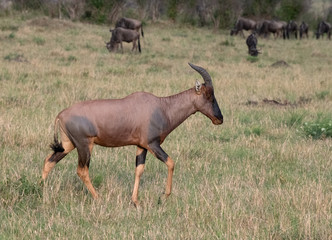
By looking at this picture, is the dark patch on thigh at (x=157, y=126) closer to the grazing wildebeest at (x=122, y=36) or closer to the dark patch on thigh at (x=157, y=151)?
→ the dark patch on thigh at (x=157, y=151)

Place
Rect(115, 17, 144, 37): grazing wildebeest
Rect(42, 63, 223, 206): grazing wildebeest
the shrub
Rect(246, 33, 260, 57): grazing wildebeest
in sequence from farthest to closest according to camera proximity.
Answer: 1. Rect(115, 17, 144, 37): grazing wildebeest
2. Rect(246, 33, 260, 57): grazing wildebeest
3. the shrub
4. Rect(42, 63, 223, 206): grazing wildebeest

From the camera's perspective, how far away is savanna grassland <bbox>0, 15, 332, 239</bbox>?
461 centimetres

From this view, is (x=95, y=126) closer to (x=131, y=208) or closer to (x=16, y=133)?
(x=131, y=208)

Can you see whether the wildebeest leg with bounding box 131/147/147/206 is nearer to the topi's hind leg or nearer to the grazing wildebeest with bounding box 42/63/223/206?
the grazing wildebeest with bounding box 42/63/223/206

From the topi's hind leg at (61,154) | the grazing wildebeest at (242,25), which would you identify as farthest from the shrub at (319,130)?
the grazing wildebeest at (242,25)

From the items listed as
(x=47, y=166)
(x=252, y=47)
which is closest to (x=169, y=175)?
(x=47, y=166)

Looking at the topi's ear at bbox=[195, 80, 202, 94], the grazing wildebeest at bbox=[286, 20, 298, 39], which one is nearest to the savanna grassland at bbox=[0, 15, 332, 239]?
the topi's ear at bbox=[195, 80, 202, 94]

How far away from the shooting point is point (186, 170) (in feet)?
21.9

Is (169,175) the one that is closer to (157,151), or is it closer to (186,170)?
(157,151)

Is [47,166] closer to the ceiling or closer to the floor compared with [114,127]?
closer to the floor

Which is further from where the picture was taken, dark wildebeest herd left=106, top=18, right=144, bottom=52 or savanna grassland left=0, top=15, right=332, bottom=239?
dark wildebeest herd left=106, top=18, right=144, bottom=52

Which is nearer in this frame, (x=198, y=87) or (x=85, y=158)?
(x=85, y=158)

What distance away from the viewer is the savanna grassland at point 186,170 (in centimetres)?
461

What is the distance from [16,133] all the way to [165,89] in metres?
5.87
